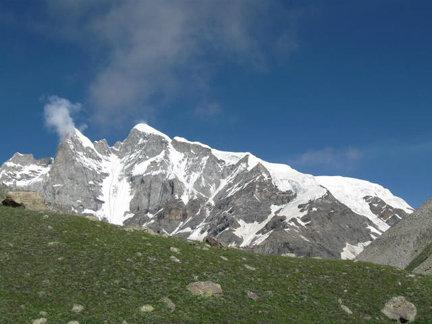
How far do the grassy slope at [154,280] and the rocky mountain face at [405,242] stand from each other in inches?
2713

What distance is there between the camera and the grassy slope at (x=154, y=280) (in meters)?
37.5

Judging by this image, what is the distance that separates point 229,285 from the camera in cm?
4369

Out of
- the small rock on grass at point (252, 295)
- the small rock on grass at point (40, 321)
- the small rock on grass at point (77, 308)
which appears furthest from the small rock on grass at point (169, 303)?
the small rock on grass at point (40, 321)

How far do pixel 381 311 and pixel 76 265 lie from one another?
22.5 metres

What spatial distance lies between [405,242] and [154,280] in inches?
3788

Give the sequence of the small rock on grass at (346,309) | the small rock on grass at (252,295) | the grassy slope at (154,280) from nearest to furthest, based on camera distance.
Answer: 1. the grassy slope at (154,280)
2. the small rock on grass at (252,295)
3. the small rock on grass at (346,309)

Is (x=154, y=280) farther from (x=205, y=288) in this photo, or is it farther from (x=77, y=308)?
(x=77, y=308)

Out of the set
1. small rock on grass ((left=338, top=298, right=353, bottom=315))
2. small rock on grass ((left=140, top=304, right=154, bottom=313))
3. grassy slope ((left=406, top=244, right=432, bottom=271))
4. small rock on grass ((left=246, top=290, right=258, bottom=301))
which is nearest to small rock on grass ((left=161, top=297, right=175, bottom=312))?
small rock on grass ((left=140, top=304, right=154, bottom=313))

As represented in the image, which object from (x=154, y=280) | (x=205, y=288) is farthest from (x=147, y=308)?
(x=205, y=288)

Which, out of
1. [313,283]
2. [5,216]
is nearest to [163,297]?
[313,283]

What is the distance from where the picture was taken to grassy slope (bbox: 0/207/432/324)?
3753 cm

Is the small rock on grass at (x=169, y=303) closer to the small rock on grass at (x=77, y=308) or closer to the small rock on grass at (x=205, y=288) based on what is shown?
the small rock on grass at (x=205, y=288)

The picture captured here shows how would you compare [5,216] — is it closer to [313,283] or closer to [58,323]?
[58,323]

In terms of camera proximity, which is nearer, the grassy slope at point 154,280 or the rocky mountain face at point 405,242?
the grassy slope at point 154,280
